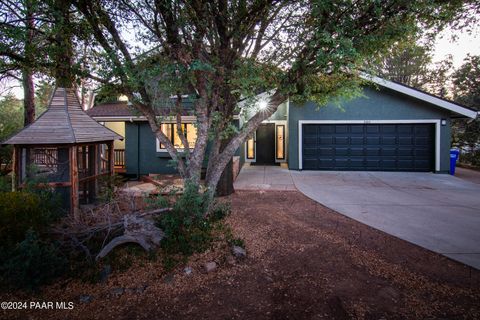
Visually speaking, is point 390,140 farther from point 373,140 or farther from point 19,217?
point 19,217

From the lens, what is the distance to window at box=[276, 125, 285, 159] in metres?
15.1

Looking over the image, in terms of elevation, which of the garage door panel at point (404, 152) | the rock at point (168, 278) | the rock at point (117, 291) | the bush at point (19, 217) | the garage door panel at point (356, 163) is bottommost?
the rock at point (117, 291)

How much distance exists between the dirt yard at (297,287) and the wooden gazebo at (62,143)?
2.81 metres

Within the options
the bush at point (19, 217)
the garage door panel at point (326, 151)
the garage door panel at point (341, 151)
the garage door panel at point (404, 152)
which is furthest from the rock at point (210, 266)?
the garage door panel at point (404, 152)

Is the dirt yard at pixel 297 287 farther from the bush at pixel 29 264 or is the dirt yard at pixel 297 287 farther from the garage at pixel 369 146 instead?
the garage at pixel 369 146

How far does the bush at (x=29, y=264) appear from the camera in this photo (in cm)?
338

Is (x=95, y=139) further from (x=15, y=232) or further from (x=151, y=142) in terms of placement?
(x=151, y=142)

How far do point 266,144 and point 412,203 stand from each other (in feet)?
29.1

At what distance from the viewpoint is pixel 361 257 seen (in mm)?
4188

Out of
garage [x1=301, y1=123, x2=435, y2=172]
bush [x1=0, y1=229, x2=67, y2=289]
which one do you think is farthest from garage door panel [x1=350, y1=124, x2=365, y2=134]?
bush [x1=0, y1=229, x2=67, y2=289]

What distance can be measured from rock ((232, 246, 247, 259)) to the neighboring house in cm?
807

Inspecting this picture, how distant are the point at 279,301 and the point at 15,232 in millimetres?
3755

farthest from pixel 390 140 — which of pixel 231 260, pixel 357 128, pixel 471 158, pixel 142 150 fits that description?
pixel 142 150

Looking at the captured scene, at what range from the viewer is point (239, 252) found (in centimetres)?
431
